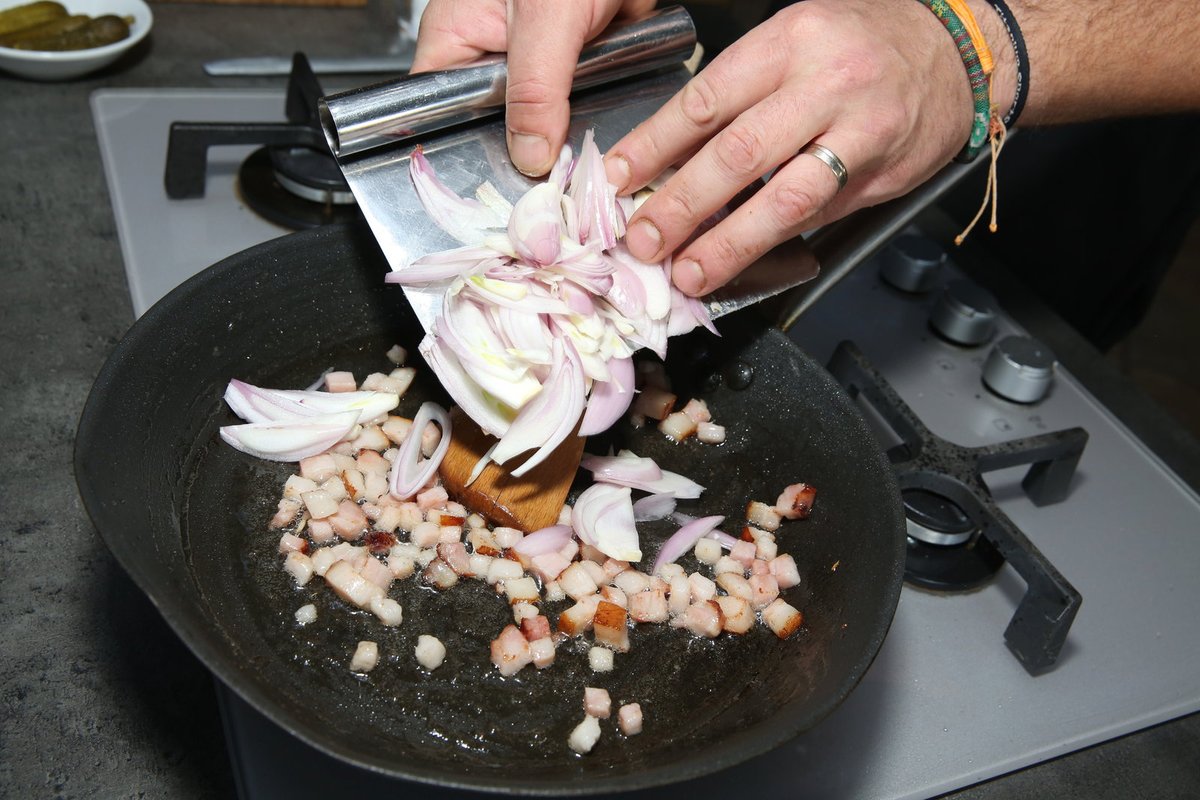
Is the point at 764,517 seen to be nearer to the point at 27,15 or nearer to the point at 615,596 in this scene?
the point at 615,596

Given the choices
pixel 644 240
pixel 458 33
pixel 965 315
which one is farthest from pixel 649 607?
pixel 965 315

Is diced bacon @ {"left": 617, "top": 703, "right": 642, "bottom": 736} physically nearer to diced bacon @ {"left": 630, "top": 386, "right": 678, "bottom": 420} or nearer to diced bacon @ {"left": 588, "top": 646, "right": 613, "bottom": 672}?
diced bacon @ {"left": 588, "top": 646, "right": 613, "bottom": 672}

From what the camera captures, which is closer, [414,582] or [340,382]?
[414,582]

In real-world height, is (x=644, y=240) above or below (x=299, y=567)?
above

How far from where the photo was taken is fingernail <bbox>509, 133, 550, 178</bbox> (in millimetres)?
936

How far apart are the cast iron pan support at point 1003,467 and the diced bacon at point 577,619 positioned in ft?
1.39

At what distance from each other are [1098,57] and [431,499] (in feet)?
2.78

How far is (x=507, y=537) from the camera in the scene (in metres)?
0.98

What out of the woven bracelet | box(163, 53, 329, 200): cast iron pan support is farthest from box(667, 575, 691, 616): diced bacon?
box(163, 53, 329, 200): cast iron pan support

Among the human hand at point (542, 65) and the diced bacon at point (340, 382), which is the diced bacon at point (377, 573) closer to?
the diced bacon at point (340, 382)

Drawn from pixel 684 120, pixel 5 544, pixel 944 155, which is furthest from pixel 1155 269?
pixel 5 544

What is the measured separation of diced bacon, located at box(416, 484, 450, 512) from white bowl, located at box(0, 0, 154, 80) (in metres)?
1.03

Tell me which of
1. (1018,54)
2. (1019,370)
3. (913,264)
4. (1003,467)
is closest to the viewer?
(1018,54)

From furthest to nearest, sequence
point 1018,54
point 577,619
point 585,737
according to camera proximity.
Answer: point 1018,54 < point 577,619 < point 585,737
